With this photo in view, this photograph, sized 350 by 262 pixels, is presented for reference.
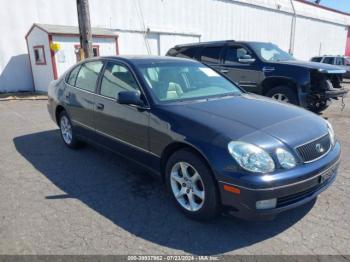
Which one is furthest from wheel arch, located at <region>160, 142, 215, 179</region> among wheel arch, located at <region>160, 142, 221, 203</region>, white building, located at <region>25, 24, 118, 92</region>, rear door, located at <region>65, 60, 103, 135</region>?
white building, located at <region>25, 24, 118, 92</region>

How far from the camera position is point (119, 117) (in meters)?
3.60

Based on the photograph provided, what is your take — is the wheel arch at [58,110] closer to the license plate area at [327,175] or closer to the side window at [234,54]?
the license plate area at [327,175]

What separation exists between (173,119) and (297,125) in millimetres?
1211

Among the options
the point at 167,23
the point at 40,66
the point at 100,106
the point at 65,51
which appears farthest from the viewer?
the point at 167,23

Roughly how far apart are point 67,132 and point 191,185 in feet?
10.1

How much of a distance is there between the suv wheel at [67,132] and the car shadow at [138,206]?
17 cm

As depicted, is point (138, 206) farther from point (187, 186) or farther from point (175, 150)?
point (175, 150)

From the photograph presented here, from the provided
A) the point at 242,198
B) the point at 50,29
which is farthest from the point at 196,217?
the point at 50,29

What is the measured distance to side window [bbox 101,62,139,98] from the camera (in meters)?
3.57

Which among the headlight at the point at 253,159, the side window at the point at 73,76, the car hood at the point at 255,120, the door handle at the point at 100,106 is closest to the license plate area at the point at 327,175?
the car hood at the point at 255,120

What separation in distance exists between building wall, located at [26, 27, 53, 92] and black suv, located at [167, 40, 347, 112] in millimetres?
6335

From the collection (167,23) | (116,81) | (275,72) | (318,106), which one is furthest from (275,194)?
(167,23)

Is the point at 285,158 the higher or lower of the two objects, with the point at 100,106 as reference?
lower

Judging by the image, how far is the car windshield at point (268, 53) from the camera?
7141 millimetres
